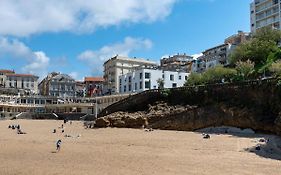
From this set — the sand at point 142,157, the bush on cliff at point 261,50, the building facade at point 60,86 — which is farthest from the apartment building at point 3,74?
the sand at point 142,157

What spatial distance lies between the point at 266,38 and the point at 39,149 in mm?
45575

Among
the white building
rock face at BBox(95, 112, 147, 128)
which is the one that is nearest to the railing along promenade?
rock face at BBox(95, 112, 147, 128)

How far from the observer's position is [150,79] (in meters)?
79.2

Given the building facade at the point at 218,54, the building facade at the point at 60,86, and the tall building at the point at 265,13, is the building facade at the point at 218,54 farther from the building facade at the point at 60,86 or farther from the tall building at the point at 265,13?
the building facade at the point at 60,86

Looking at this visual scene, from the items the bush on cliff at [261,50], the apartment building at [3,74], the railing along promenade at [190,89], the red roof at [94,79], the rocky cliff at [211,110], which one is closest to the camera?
the rocky cliff at [211,110]

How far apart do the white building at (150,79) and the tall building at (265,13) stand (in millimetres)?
24419

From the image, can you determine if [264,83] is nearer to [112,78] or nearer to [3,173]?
[3,173]

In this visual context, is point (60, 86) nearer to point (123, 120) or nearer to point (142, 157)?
point (123, 120)

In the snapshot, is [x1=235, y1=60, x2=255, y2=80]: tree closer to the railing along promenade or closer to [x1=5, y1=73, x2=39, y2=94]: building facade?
the railing along promenade

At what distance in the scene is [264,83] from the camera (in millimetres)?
40281

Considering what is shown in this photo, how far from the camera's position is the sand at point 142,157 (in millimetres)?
21984

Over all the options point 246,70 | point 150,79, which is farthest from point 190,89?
point 150,79

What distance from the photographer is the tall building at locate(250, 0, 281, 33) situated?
86.9 metres

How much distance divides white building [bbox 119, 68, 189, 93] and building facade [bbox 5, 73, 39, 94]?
6279cm
